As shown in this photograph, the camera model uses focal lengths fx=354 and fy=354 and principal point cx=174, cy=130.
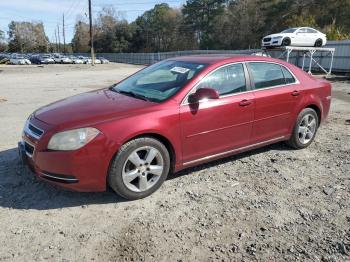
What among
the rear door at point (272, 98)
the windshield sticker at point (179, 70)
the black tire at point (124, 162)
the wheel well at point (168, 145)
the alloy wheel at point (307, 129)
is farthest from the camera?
the alloy wheel at point (307, 129)

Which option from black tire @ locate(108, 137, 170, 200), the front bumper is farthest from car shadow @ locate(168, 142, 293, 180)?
the front bumper

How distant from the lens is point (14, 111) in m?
9.21

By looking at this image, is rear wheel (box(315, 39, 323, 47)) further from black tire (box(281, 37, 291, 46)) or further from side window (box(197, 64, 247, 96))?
side window (box(197, 64, 247, 96))

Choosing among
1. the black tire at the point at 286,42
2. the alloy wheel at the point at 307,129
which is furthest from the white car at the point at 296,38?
the alloy wheel at the point at 307,129

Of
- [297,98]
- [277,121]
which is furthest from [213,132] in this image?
[297,98]

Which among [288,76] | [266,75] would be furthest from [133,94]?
[288,76]

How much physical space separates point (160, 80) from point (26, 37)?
118m

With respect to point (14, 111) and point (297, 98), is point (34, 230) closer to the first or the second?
point (297, 98)

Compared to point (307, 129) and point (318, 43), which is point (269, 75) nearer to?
point (307, 129)

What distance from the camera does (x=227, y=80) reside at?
4.66 m

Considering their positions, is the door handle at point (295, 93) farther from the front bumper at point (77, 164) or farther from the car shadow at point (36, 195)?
the front bumper at point (77, 164)

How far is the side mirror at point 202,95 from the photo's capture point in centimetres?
418

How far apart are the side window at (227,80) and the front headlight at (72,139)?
1507 mm

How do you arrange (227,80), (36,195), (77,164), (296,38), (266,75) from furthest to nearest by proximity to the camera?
1. (296,38)
2. (266,75)
3. (227,80)
4. (36,195)
5. (77,164)
